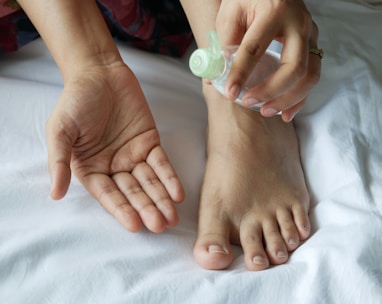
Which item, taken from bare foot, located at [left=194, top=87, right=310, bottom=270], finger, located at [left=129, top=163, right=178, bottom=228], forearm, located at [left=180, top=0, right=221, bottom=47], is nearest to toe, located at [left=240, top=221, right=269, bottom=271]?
bare foot, located at [left=194, top=87, right=310, bottom=270]

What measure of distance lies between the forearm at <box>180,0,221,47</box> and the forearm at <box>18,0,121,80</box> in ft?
0.46

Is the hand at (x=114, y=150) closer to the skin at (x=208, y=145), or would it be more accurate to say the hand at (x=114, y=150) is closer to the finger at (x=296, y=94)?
the skin at (x=208, y=145)

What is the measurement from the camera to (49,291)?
0.62 m

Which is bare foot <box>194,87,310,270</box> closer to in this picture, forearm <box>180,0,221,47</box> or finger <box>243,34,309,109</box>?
forearm <box>180,0,221,47</box>

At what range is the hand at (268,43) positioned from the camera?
0.60 metres

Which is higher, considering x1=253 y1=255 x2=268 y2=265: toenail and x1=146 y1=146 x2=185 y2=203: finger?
x1=146 y1=146 x2=185 y2=203: finger

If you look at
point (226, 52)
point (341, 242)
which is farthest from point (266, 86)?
point (341, 242)

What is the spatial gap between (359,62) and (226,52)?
1.12ft

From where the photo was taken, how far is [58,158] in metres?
0.70

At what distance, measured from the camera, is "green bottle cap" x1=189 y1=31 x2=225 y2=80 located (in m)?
0.59

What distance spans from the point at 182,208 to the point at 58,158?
191mm

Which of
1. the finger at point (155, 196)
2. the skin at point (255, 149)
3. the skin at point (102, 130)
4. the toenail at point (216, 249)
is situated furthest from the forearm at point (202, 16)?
the toenail at point (216, 249)

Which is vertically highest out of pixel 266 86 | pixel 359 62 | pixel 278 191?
pixel 266 86

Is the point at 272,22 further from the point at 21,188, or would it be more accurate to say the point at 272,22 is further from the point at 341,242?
the point at 21,188
